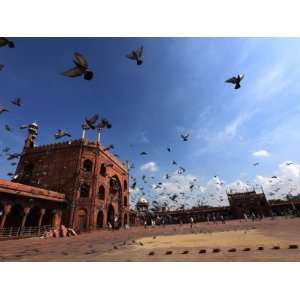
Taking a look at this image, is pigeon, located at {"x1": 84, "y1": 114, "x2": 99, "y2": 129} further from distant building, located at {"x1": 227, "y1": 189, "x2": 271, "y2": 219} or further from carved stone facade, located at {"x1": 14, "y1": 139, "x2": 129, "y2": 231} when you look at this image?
distant building, located at {"x1": 227, "y1": 189, "x2": 271, "y2": 219}

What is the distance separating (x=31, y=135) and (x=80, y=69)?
111 feet

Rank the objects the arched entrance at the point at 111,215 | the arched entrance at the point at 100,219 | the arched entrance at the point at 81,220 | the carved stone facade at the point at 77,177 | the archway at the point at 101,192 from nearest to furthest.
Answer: the arched entrance at the point at 81,220 → the carved stone facade at the point at 77,177 → the arched entrance at the point at 100,219 → the archway at the point at 101,192 → the arched entrance at the point at 111,215

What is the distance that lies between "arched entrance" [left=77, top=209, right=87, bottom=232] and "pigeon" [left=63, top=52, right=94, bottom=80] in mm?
23215

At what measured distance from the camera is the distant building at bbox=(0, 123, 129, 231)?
2248cm

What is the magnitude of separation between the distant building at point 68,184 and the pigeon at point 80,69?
1715 centimetres

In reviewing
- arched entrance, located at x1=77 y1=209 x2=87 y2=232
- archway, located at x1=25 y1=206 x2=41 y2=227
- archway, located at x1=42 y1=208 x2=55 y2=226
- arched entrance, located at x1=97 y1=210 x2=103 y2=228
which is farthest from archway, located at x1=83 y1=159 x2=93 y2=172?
archway, located at x1=25 y1=206 x2=41 y2=227

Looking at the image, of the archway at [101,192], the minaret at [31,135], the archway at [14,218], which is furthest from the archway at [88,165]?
the minaret at [31,135]

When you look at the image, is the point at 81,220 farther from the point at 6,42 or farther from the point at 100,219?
the point at 6,42

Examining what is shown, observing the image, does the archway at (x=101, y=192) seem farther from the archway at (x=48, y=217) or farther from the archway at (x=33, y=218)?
the archway at (x=33, y=218)

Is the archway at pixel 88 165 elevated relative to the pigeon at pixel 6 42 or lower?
elevated

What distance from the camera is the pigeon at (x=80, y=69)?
509cm
